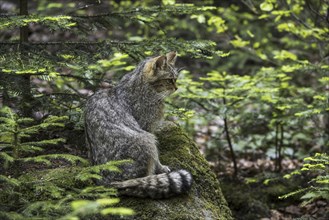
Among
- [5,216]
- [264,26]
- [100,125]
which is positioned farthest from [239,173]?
[264,26]

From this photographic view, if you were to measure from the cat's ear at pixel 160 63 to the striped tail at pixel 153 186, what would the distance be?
131 cm

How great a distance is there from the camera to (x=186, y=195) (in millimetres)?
4637

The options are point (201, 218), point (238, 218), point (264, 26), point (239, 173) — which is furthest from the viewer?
point (264, 26)

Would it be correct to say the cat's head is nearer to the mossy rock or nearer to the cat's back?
the cat's back

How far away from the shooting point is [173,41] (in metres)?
5.54

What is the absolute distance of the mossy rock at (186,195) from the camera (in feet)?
14.1

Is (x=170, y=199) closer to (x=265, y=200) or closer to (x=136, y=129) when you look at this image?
(x=136, y=129)

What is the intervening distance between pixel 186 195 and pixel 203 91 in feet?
9.28

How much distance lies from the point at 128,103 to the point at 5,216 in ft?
6.98

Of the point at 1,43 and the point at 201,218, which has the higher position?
the point at 1,43

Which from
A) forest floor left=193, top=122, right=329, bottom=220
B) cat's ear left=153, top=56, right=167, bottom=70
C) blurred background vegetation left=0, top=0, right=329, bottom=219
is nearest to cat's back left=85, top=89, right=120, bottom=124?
blurred background vegetation left=0, top=0, right=329, bottom=219

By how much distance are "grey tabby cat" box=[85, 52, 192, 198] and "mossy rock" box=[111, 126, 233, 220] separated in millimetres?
108

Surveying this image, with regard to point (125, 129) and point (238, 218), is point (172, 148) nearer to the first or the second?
point (125, 129)

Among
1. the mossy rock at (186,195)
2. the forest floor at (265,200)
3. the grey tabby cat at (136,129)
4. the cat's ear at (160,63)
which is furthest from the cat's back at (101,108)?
the forest floor at (265,200)
